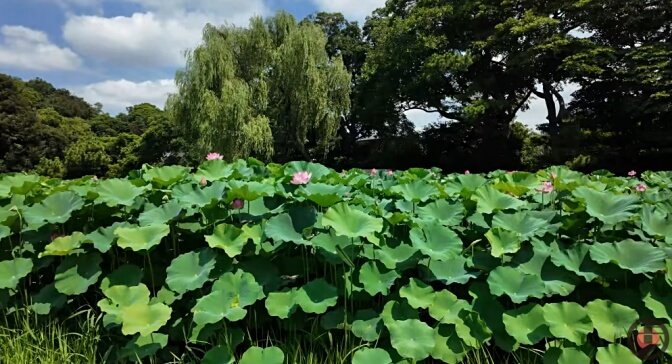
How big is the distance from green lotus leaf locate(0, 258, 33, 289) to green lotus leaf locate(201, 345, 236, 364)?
30.1 inches

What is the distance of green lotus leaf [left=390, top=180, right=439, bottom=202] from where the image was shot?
1.90 meters

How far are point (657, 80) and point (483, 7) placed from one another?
226 inches

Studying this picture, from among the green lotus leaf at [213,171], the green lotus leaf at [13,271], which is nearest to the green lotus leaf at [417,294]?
the green lotus leaf at [213,171]

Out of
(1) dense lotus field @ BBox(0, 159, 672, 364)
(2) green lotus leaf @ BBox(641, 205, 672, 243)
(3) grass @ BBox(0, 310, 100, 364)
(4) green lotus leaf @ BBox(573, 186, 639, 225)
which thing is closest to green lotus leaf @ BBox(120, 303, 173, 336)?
(1) dense lotus field @ BBox(0, 159, 672, 364)

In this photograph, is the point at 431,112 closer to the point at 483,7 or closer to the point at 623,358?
the point at 483,7

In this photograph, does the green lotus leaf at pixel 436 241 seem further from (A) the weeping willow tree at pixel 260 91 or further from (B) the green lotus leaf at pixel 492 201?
(A) the weeping willow tree at pixel 260 91

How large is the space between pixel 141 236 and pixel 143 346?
34cm

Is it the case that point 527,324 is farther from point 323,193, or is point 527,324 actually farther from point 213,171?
point 213,171

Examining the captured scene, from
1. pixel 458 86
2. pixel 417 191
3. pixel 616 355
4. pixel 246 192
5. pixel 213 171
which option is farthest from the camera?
pixel 458 86

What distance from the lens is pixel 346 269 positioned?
63.9 inches

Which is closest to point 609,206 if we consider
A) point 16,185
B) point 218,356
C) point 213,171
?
point 218,356

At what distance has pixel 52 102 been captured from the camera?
45.8m

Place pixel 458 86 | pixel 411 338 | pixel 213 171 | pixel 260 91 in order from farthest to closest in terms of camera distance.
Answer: pixel 458 86 → pixel 260 91 → pixel 213 171 → pixel 411 338

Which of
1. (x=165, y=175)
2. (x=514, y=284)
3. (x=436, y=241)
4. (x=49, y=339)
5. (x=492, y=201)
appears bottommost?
(x=49, y=339)
